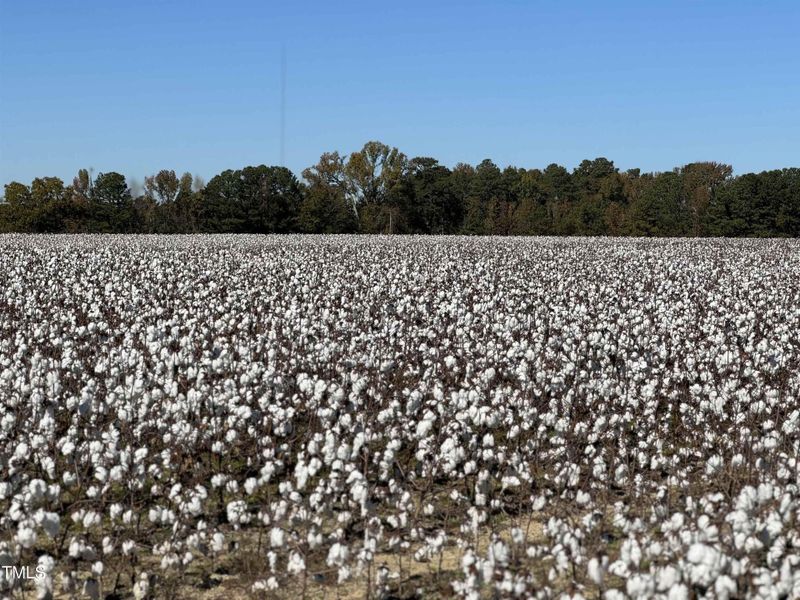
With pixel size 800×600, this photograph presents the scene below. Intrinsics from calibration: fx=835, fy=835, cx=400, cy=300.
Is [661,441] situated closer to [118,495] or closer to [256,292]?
[118,495]

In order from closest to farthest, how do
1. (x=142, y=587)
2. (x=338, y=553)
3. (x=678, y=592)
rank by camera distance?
(x=678, y=592) < (x=338, y=553) < (x=142, y=587)

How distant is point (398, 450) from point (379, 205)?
9870 cm

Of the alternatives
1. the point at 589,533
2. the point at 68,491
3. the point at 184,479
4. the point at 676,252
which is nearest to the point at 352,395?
the point at 184,479

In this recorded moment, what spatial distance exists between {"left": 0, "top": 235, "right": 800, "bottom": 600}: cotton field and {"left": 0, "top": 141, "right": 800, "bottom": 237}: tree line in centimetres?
7402

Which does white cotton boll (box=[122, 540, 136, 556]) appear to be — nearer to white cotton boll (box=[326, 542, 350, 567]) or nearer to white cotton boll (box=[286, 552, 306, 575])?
white cotton boll (box=[286, 552, 306, 575])

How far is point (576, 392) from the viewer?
1263 cm

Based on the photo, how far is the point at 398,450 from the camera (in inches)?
394

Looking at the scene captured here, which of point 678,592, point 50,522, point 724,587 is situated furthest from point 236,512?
point 724,587

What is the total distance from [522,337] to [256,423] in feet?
26.7

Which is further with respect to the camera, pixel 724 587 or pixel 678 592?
pixel 724 587

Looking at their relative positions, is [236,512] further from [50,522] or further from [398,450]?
[398,450]

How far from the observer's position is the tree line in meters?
91.9

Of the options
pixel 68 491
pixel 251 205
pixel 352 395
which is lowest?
pixel 68 491

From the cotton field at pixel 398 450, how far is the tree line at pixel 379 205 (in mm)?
74017
